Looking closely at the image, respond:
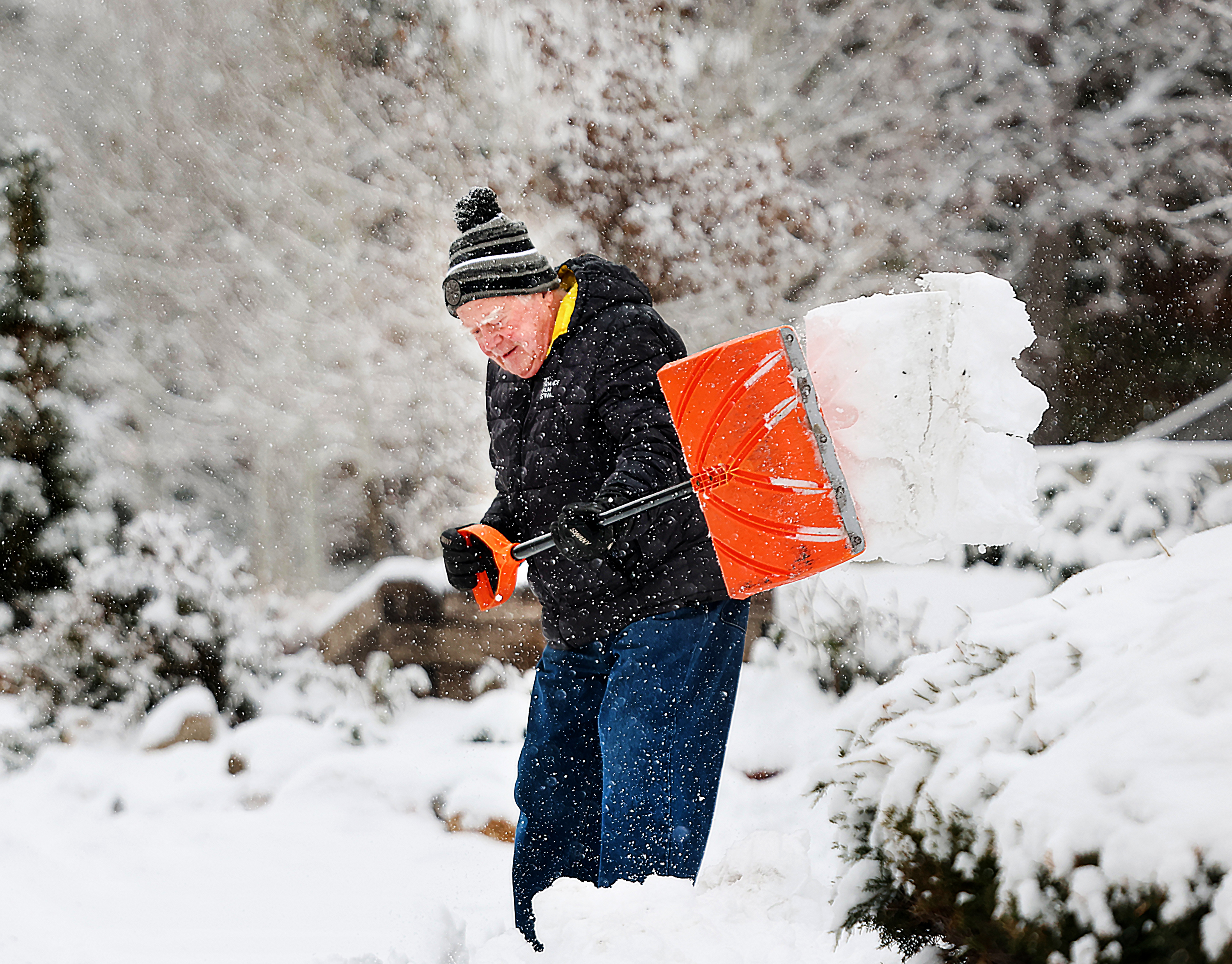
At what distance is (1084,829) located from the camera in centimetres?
114

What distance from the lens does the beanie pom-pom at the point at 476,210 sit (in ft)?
7.83

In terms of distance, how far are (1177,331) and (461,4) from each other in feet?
23.5

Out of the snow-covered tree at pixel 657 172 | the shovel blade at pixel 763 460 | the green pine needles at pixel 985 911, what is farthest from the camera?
the snow-covered tree at pixel 657 172

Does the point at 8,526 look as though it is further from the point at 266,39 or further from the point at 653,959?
the point at 653,959

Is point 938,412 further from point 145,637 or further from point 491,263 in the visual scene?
point 145,637

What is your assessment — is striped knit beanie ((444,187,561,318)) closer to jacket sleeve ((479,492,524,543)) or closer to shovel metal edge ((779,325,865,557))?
jacket sleeve ((479,492,524,543))

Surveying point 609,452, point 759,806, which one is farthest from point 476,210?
point 759,806

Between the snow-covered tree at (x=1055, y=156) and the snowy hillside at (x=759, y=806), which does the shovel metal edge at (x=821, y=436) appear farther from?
the snow-covered tree at (x=1055, y=156)

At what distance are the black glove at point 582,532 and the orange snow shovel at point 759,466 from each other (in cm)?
2

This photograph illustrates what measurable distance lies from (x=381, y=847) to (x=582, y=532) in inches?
101

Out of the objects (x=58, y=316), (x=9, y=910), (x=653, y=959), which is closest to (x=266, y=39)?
(x=58, y=316)

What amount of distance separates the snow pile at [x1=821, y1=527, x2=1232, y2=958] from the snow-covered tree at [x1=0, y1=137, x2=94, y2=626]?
6153mm

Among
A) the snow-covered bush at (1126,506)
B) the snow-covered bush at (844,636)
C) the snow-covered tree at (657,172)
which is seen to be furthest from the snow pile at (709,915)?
the snow-covered tree at (657,172)

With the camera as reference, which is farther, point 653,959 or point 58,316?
point 58,316
